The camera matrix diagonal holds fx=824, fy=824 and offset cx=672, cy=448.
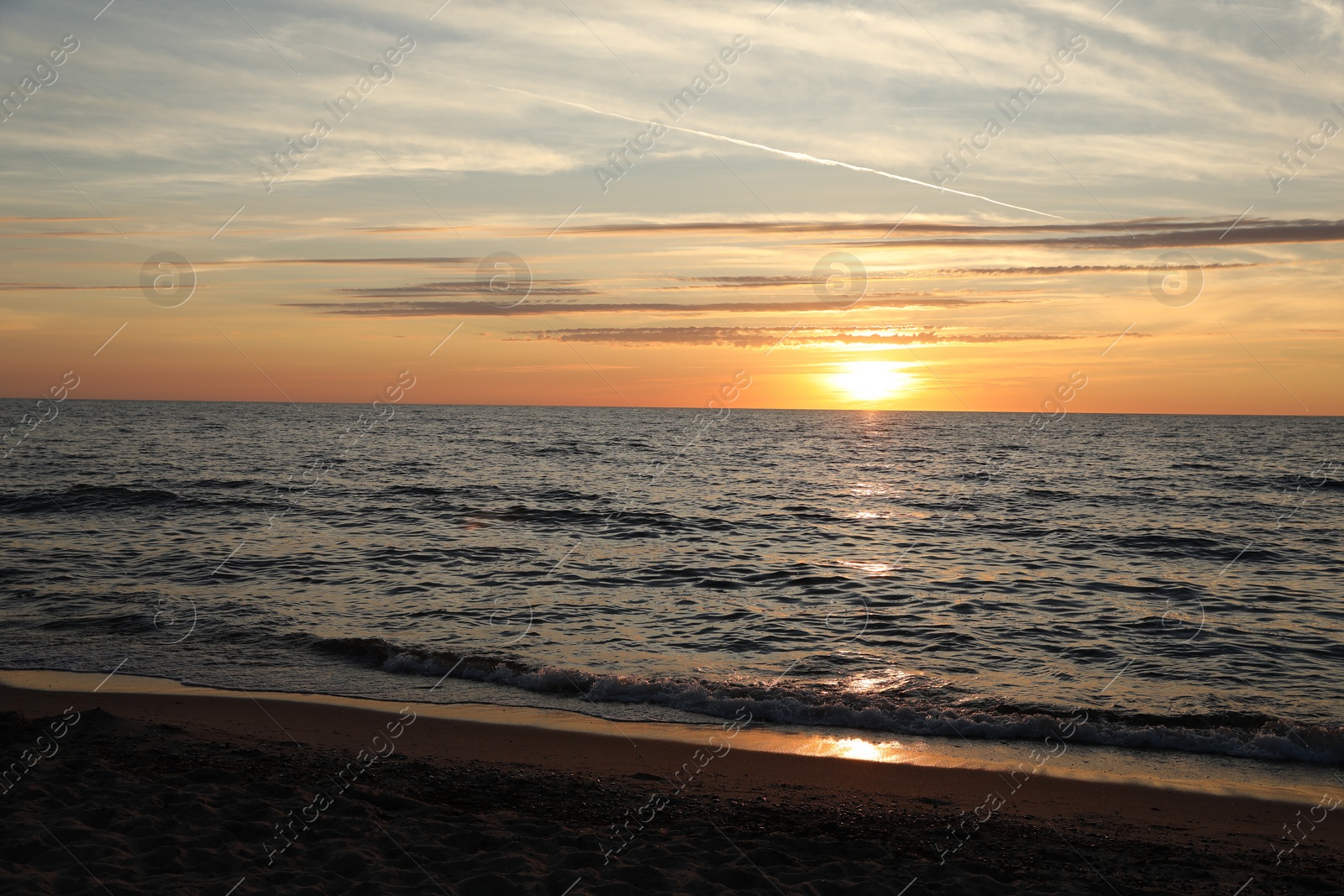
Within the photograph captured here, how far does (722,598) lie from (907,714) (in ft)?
22.9

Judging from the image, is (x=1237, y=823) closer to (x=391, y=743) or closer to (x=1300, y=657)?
(x=1300, y=657)

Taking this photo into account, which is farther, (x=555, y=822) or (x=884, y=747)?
(x=884, y=747)

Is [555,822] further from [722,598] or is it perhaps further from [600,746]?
[722,598]

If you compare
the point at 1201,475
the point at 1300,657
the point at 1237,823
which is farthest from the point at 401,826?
the point at 1201,475

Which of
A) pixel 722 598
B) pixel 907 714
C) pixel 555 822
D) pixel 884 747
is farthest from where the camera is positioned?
pixel 722 598

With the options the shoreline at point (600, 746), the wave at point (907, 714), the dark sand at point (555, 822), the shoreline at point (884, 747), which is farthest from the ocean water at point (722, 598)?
the dark sand at point (555, 822)

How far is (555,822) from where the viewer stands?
721cm

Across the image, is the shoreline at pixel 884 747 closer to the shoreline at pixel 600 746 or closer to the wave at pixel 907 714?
the shoreline at pixel 600 746

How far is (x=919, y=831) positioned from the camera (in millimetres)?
7352

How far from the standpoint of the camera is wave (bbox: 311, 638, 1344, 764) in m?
9.91

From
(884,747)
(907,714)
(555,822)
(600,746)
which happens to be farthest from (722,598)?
(555,822)

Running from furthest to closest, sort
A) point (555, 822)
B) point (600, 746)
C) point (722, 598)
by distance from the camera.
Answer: point (722, 598), point (600, 746), point (555, 822)

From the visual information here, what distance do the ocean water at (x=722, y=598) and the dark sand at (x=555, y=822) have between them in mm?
1806

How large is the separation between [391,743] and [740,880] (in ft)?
16.1
